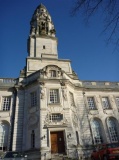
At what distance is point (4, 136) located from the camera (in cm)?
2062

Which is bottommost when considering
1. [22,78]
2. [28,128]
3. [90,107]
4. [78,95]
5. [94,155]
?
[94,155]

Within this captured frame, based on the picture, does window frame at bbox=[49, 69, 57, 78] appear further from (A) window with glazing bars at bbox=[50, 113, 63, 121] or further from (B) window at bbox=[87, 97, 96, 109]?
(B) window at bbox=[87, 97, 96, 109]

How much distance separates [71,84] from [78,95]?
7.12ft

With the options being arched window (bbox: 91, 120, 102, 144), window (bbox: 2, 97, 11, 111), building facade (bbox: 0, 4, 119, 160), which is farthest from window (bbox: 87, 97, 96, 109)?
window (bbox: 2, 97, 11, 111)

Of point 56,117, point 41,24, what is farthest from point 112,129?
point 41,24

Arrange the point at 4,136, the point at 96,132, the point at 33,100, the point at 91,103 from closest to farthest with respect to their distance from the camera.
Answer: the point at 4,136, the point at 33,100, the point at 96,132, the point at 91,103

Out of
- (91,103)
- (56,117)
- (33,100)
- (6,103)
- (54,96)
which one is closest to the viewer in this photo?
(56,117)

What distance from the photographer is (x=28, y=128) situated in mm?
20125

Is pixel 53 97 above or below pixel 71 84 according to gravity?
below

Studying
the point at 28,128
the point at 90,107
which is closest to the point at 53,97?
the point at 28,128

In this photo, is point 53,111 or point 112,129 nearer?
point 53,111

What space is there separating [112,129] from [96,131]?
2522 mm

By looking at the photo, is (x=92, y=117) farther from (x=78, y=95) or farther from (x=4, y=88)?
(x=4, y=88)

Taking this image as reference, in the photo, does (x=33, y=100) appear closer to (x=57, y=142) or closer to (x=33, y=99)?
(x=33, y=99)
